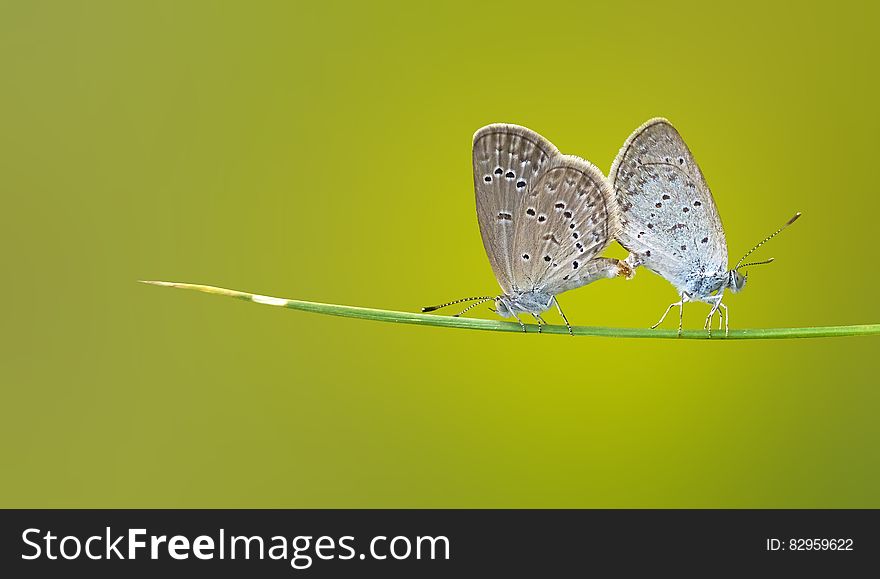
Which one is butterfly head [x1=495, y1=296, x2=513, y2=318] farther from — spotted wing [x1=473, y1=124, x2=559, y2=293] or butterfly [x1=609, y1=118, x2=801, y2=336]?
butterfly [x1=609, y1=118, x2=801, y2=336]

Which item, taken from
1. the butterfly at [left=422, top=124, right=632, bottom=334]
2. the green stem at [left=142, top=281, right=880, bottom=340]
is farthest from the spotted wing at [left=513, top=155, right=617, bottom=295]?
the green stem at [left=142, top=281, right=880, bottom=340]

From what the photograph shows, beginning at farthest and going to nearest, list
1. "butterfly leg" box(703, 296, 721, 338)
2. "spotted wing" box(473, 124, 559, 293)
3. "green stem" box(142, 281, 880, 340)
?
"butterfly leg" box(703, 296, 721, 338), "spotted wing" box(473, 124, 559, 293), "green stem" box(142, 281, 880, 340)

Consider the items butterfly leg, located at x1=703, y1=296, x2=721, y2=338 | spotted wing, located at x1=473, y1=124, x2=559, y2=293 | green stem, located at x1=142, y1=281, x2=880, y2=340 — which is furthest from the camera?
butterfly leg, located at x1=703, y1=296, x2=721, y2=338

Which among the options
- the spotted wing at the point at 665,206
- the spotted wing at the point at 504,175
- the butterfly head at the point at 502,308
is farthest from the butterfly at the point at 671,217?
the butterfly head at the point at 502,308

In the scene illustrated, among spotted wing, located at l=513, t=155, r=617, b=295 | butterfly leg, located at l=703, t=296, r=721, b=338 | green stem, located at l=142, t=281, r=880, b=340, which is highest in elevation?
spotted wing, located at l=513, t=155, r=617, b=295
